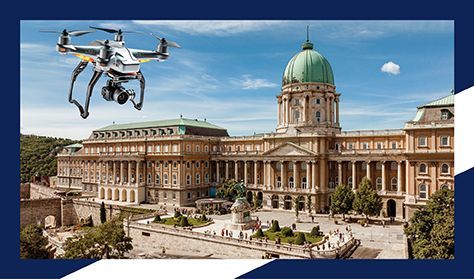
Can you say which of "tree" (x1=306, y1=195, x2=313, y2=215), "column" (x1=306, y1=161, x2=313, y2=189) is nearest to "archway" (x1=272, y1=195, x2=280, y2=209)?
"column" (x1=306, y1=161, x2=313, y2=189)

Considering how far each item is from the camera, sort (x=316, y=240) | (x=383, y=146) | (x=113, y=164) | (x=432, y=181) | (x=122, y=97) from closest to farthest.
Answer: (x=122, y=97), (x=316, y=240), (x=432, y=181), (x=383, y=146), (x=113, y=164)

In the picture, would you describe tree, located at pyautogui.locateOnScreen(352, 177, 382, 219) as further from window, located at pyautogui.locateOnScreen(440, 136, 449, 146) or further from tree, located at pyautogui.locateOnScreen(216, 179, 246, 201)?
tree, located at pyautogui.locateOnScreen(216, 179, 246, 201)

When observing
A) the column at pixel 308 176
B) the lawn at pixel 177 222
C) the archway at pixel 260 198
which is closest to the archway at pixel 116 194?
the lawn at pixel 177 222

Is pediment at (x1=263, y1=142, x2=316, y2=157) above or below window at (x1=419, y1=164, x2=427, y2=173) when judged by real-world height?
above

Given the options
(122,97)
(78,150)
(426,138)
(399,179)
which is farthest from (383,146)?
(78,150)

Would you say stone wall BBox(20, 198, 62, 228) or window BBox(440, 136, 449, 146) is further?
stone wall BBox(20, 198, 62, 228)

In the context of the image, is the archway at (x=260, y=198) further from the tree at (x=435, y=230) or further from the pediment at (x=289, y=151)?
the tree at (x=435, y=230)

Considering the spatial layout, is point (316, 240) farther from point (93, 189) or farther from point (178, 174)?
point (93, 189)
